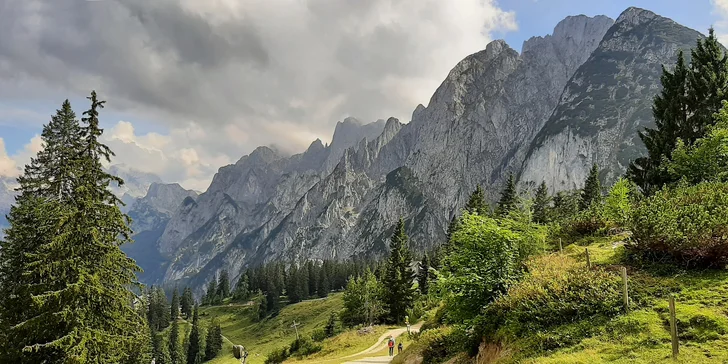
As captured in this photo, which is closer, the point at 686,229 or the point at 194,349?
the point at 686,229

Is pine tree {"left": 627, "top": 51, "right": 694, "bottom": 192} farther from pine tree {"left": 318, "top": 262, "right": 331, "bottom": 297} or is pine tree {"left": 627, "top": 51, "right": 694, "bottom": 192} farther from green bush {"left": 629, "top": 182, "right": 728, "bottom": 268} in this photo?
pine tree {"left": 318, "top": 262, "right": 331, "bottom": 297}

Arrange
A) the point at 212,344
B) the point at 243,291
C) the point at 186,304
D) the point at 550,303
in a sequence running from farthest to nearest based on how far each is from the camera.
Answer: the point at 243,291
the point at 186,304
the point at 212,344
the point at 550,303

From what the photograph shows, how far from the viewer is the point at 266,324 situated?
128 m

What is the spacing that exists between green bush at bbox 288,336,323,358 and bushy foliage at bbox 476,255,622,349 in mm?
43005

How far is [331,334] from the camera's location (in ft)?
235

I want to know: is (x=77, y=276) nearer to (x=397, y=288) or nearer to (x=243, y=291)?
(x=397, y=288)

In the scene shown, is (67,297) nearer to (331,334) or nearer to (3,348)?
(3,348)

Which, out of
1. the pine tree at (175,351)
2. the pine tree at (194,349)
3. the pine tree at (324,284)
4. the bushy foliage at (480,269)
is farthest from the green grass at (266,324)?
the bushy foliage at (480,269)

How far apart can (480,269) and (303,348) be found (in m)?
45.9

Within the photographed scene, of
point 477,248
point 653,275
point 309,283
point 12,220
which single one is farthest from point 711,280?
point 309,283

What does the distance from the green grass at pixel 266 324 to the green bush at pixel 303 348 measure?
2846 centimetres

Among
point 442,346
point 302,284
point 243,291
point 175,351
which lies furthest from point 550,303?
point 243,291

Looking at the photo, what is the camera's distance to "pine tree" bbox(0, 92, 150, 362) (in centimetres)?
1806

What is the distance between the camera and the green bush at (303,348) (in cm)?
5527
